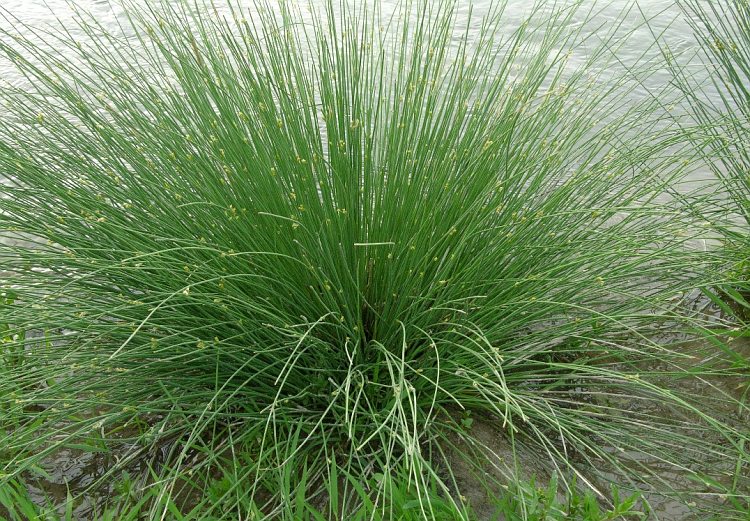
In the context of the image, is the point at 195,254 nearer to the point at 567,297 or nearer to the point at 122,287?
the point at 122,287

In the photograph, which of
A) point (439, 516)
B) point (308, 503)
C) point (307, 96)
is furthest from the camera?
point (307, 96)

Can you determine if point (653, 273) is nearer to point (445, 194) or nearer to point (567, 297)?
point (567, 297)

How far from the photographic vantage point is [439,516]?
1802 mm

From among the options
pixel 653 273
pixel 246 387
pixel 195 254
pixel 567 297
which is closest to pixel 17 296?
pixel 195 254

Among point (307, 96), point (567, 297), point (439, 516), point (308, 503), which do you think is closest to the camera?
point (439, 516)

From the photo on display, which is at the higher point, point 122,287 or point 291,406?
point 122,287

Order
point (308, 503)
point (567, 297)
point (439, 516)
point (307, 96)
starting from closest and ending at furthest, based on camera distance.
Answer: point (439, 516) → point (308, 503) → point (567, 297) → point (307, 96)

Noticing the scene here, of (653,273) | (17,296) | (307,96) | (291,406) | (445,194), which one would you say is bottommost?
(291,406)

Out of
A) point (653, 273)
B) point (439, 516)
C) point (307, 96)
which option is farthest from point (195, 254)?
point (653, 273)

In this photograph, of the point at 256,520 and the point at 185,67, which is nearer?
the point at 256,520

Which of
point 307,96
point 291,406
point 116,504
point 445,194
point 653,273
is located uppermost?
point 307,96

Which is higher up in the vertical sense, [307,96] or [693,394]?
[307,96]

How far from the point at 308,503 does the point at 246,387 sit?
0.34 m

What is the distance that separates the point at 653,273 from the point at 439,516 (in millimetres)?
1002
